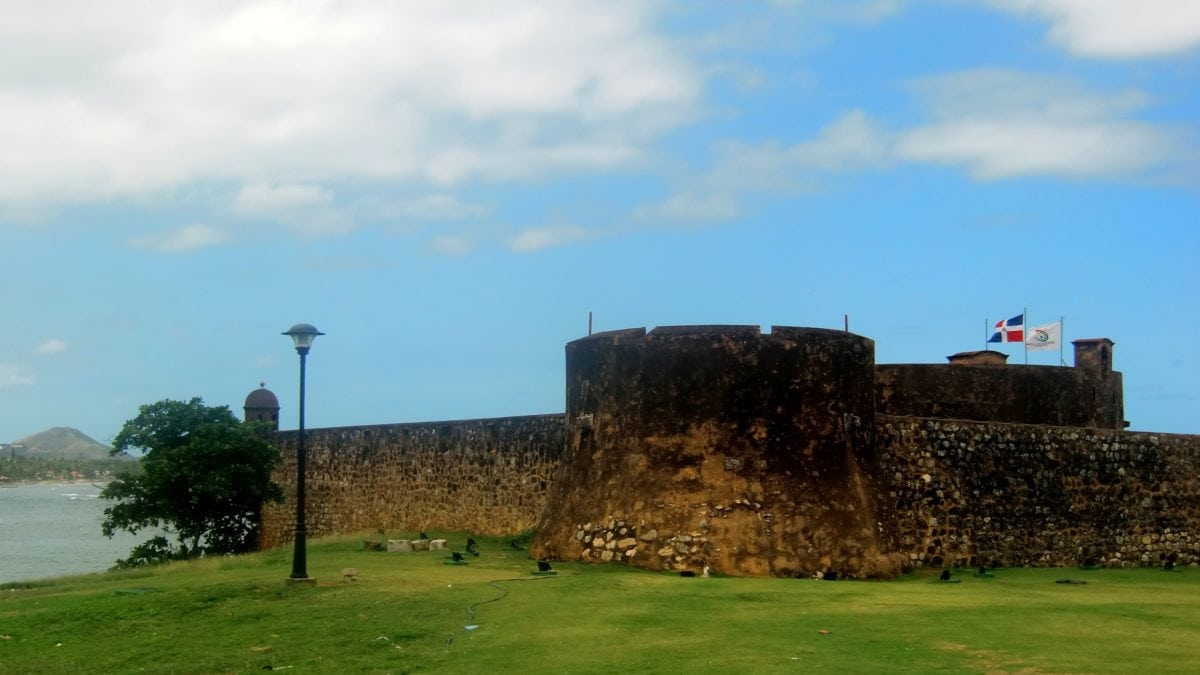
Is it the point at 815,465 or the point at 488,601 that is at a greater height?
the point at 815,465

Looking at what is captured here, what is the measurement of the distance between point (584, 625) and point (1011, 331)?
17.5 meters

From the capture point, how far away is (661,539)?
16.8 m

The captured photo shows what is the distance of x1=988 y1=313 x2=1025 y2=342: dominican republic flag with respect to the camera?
88.9 ft

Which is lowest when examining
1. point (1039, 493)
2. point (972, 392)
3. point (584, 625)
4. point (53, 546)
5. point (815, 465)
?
point (53, 546)

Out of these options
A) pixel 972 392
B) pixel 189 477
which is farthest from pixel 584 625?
pixel 189 477

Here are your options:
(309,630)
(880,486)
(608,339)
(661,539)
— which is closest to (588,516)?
(661,539)

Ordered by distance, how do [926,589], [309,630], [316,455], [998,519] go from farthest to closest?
[316,455] → [998,519] → [926,589] → [309,630]

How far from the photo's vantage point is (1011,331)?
89.4 feet

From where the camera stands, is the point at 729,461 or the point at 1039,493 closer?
the point at 729,461

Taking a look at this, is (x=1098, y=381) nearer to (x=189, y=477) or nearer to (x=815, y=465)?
(x=815, y=465)

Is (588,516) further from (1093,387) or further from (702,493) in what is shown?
(1093,387)

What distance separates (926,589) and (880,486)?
289 centimetres

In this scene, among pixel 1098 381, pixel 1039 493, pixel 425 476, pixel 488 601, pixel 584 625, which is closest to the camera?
pixel 584 625

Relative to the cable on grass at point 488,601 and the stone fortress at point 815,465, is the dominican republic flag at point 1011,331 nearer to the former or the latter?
the stone fortress at point 815,465
